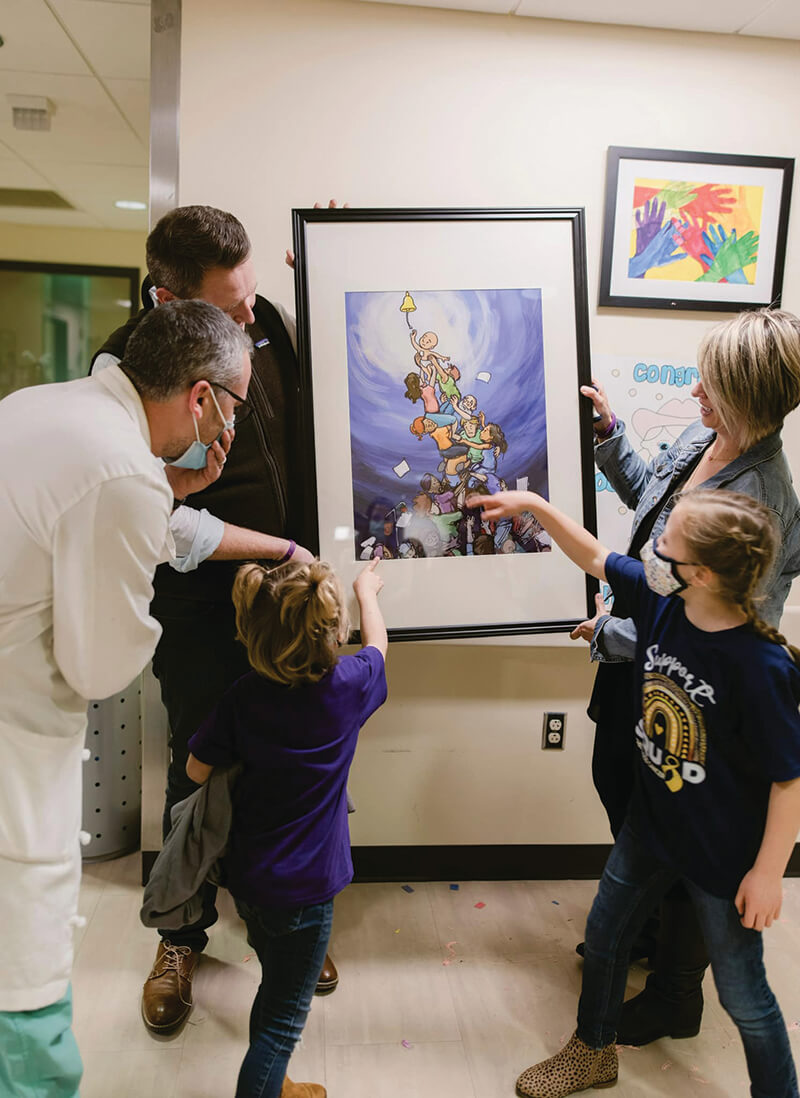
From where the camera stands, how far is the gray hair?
1.19m

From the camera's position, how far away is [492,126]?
7.13 feet

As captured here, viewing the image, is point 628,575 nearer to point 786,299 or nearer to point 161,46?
point 786,299

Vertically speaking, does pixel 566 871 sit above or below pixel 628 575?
below

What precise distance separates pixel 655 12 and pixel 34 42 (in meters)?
1.96

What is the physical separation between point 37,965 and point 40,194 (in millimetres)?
5157

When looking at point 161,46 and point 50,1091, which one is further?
point 161,46

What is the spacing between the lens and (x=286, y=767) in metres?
1.36

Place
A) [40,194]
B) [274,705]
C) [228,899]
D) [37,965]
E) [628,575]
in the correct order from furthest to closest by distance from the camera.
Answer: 1. [40,194]
2. [228,899]
3. [628,575]
4. [274,705]
5. [37,965]

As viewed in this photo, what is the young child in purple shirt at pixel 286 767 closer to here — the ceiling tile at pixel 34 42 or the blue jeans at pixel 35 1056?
the blue jeans at pixel 35 1056

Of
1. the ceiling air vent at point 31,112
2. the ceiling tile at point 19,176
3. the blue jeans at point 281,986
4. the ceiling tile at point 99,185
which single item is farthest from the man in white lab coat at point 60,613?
the ceiling tile at point 19,176

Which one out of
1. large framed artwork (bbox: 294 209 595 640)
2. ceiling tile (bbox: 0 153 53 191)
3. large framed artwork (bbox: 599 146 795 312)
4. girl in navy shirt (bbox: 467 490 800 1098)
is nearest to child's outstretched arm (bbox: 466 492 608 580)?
girl in navy shirt (bbox: 467 490 800 1098)

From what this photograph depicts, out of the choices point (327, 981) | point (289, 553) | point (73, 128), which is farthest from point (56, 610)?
point (73, 128)

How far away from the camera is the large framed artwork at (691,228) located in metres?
2.20

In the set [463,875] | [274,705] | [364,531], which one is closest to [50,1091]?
[274,705]
